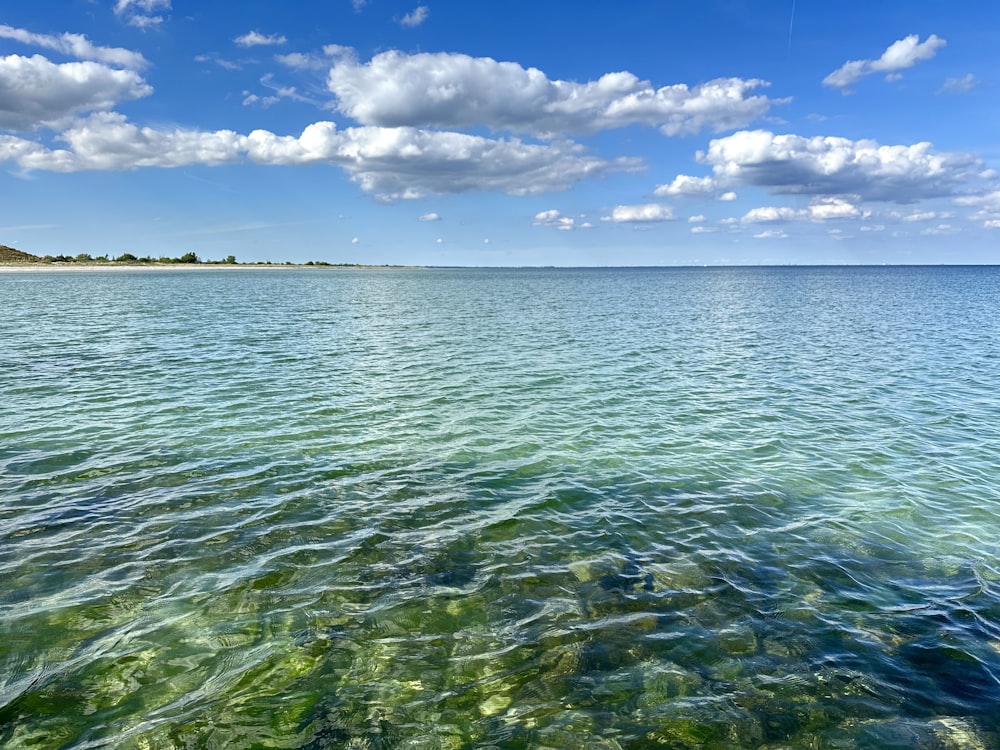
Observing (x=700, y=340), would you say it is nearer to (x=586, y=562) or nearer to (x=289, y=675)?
(x=586, y=562)

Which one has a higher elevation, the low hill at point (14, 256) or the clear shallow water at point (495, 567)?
the low hill at point (14, 256)

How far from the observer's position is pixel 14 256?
187375 mm

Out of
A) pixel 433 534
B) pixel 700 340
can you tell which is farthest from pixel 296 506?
pixel 700 340

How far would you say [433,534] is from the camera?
447 inches

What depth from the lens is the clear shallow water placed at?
6.71 m

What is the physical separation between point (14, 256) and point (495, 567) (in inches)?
A: 9280

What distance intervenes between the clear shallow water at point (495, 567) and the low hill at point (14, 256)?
205343mm

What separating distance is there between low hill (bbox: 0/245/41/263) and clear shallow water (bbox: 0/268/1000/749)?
674 feet

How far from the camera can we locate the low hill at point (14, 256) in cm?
18232

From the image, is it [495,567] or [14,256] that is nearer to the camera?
[495,567]

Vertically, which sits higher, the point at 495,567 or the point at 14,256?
the point at 14,256

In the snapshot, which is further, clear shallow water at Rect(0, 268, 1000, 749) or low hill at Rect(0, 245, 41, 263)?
low hill at Rect(0, 245, 41, 263)

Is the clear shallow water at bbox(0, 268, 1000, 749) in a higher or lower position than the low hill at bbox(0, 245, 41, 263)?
lower

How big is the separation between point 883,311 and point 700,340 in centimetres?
3976
